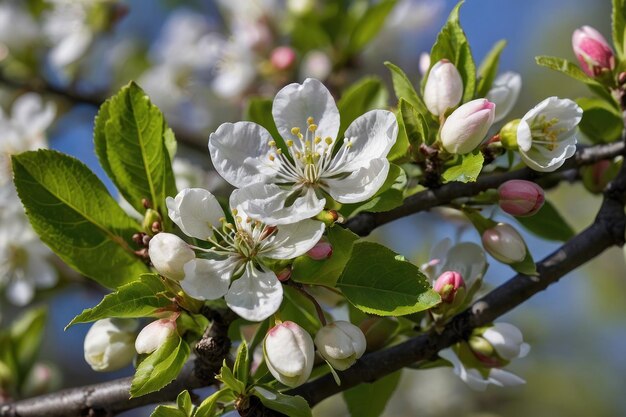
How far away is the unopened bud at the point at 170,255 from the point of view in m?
1.09

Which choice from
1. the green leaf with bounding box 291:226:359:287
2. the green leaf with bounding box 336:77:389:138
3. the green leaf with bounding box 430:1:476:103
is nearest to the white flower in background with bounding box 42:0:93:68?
the green leaf with bounding box 336:77:389:138

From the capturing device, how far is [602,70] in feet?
4.51

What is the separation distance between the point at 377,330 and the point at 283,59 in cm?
131

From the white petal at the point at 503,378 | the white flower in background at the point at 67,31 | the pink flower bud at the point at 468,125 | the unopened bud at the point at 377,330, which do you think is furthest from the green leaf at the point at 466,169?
the white flower in background at the point at 67,31

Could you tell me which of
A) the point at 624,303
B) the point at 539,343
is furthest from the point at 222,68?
the point at 624,303

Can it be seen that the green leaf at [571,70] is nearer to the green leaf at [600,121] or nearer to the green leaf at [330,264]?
the green leaf at [600,121]

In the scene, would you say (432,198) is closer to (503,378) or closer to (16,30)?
(503,378)

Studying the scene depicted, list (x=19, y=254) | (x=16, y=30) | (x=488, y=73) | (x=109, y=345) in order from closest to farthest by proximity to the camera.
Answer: (x=109, y=345)
(x=488, y=73)
(x=19, y=254)
(x=16, y=30)

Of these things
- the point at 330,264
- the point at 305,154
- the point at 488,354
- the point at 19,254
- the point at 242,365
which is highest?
the point at 305,154

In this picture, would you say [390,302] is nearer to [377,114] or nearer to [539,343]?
[377,114]

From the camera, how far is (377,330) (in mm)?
1288

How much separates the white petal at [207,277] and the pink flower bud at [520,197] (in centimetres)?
42

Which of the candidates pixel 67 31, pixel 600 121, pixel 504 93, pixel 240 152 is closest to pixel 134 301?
pixel 240 152

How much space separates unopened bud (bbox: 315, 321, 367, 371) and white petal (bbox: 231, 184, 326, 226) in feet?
0.53
